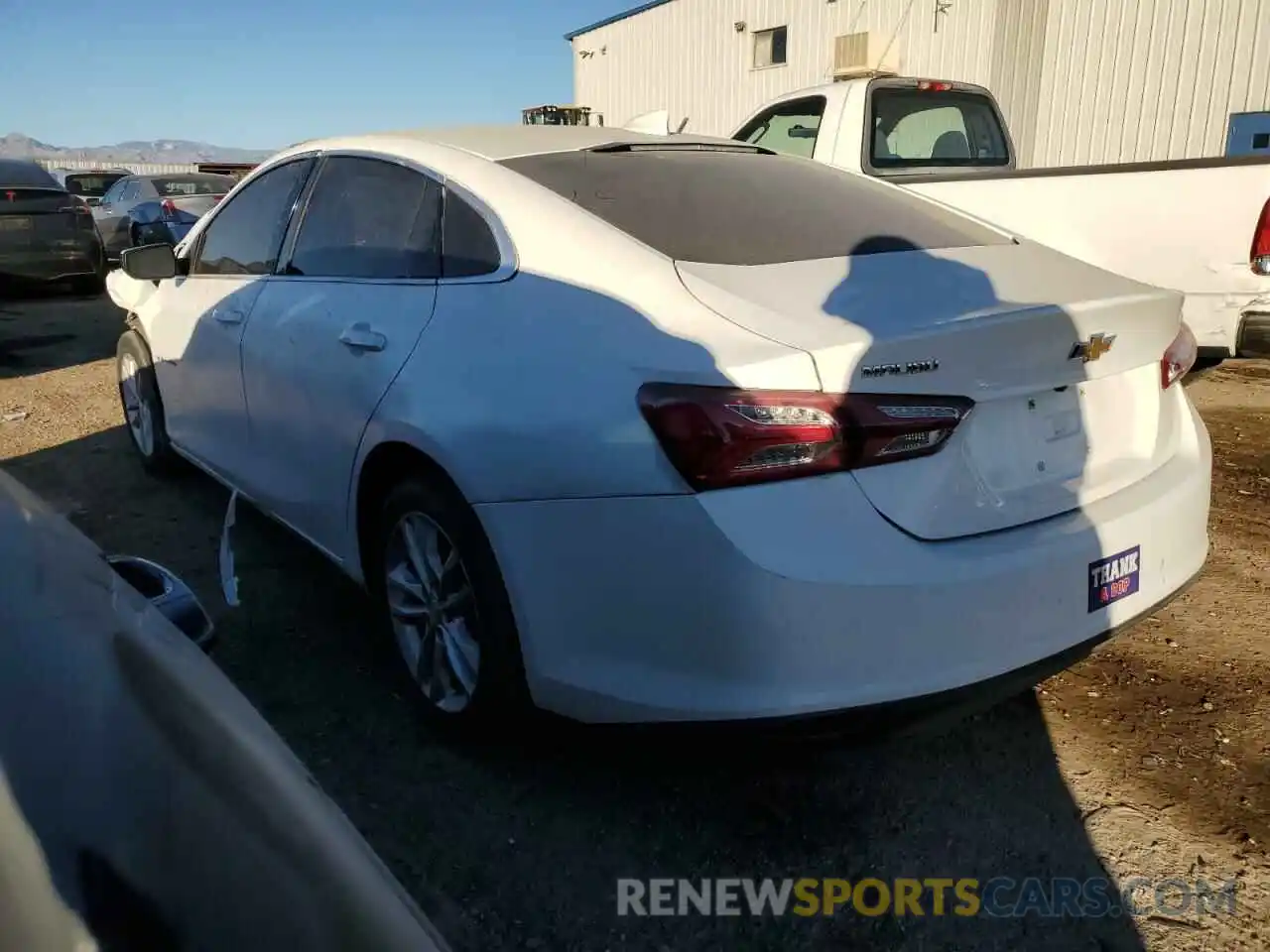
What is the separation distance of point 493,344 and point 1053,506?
1323 millimetres

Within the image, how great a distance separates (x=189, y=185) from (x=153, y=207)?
1.49 m

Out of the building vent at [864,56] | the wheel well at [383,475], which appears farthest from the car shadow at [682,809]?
the building vent at [864,56]

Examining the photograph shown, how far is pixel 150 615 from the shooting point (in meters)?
1.56

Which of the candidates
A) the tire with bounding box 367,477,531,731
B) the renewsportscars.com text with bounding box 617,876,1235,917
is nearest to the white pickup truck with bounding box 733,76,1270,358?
the tire with bounding box 367,477,531,731

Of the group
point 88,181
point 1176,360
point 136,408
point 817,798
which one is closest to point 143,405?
point 136,408

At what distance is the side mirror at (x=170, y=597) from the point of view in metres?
1.74

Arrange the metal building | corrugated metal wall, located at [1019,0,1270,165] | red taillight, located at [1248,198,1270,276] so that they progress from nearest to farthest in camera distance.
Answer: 1. red taillight, located at [1248,198,1270,276]
2. corrugated metal wall, located at [1019,0,1270,165]
3. the metal building

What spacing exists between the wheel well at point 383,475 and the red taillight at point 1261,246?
4023 mm

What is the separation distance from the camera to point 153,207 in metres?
14.1

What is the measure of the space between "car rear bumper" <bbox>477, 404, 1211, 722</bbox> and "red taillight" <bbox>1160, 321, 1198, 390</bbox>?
50cm

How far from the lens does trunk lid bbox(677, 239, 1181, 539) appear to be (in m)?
2.01

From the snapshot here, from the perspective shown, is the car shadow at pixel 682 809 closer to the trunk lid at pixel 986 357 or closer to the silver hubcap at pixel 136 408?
the trunk lid at pixel 986 357

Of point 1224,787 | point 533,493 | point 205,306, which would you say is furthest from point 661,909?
point 205,306

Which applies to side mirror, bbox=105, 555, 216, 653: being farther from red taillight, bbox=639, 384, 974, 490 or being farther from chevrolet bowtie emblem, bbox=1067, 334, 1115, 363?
chevrolet bowtie emblem, bbox=1067, 334, 1115, 363
